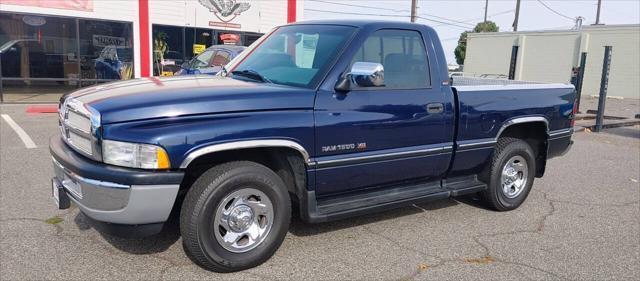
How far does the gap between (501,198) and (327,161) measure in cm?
234

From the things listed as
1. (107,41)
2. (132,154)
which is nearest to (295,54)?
(132,154)

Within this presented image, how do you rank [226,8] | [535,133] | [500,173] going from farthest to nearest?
[226,8], [535,133], [500,173]

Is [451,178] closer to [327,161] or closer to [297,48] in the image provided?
[327,161]

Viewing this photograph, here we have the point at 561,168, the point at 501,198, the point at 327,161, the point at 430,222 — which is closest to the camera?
the point at 327,161

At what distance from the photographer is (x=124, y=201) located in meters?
3.28

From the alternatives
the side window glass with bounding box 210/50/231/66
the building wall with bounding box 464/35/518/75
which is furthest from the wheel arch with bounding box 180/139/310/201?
the building wall with bounding box 464/35/518/75

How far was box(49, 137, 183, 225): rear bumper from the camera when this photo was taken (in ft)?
10.7

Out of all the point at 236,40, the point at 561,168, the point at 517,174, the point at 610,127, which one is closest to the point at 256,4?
the point at 236,40

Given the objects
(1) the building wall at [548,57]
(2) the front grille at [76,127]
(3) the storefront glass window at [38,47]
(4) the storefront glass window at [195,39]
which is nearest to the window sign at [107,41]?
(3) the storefront glass window at [38,47]

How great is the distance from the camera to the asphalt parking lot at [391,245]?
3.77m

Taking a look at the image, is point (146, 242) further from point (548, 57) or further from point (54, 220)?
point (548, 57)

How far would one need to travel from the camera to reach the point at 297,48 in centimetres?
457

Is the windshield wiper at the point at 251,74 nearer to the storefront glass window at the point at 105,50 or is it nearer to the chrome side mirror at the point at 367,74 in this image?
the chrome side mirror at the point at 367,74

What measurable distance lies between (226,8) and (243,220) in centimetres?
1676
